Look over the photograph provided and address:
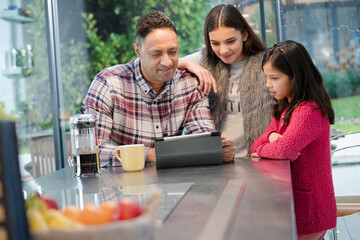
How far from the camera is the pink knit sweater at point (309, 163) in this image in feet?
5.91

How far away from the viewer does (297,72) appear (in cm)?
203

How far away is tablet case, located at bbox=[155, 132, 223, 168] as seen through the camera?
1775mm

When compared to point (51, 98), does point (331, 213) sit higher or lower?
lower

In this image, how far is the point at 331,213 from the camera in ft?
6.01

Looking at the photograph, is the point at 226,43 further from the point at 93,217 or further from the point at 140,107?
the point at 93,217

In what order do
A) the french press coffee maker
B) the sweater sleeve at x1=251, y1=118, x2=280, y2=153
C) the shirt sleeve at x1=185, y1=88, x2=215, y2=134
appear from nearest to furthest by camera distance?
the french press coffee maker
the sweater sleeve at x1=251, y1=118, x2=280, y2=153
the shirt sleeve at x1=185, y1=88, x2=215, y2=134

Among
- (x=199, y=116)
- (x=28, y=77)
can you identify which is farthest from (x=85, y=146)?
(x=28, y=77)

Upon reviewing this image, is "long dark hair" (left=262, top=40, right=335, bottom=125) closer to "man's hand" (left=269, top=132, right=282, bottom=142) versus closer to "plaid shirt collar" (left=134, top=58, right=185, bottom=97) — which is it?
"man's hand" (left=269, top=132, right=282, bottom=142)

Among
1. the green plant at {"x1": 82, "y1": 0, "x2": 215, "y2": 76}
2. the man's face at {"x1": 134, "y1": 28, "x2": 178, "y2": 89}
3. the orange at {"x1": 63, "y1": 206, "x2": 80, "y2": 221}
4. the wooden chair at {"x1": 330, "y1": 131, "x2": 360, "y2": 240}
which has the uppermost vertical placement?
the green plant at {"x1": 82, "y1": 0, "x2": 215, "y2": 76}

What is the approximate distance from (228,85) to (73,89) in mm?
2211

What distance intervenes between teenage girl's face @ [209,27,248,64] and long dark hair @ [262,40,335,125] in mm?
322

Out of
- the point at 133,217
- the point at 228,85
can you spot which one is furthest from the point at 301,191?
the point at 133,217

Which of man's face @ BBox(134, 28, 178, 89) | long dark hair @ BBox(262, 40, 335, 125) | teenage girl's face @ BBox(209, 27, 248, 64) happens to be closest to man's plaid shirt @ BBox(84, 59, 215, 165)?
man's face @ BBox(134, 28, 178, 89)

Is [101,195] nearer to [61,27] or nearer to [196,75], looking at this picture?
[196,75]
